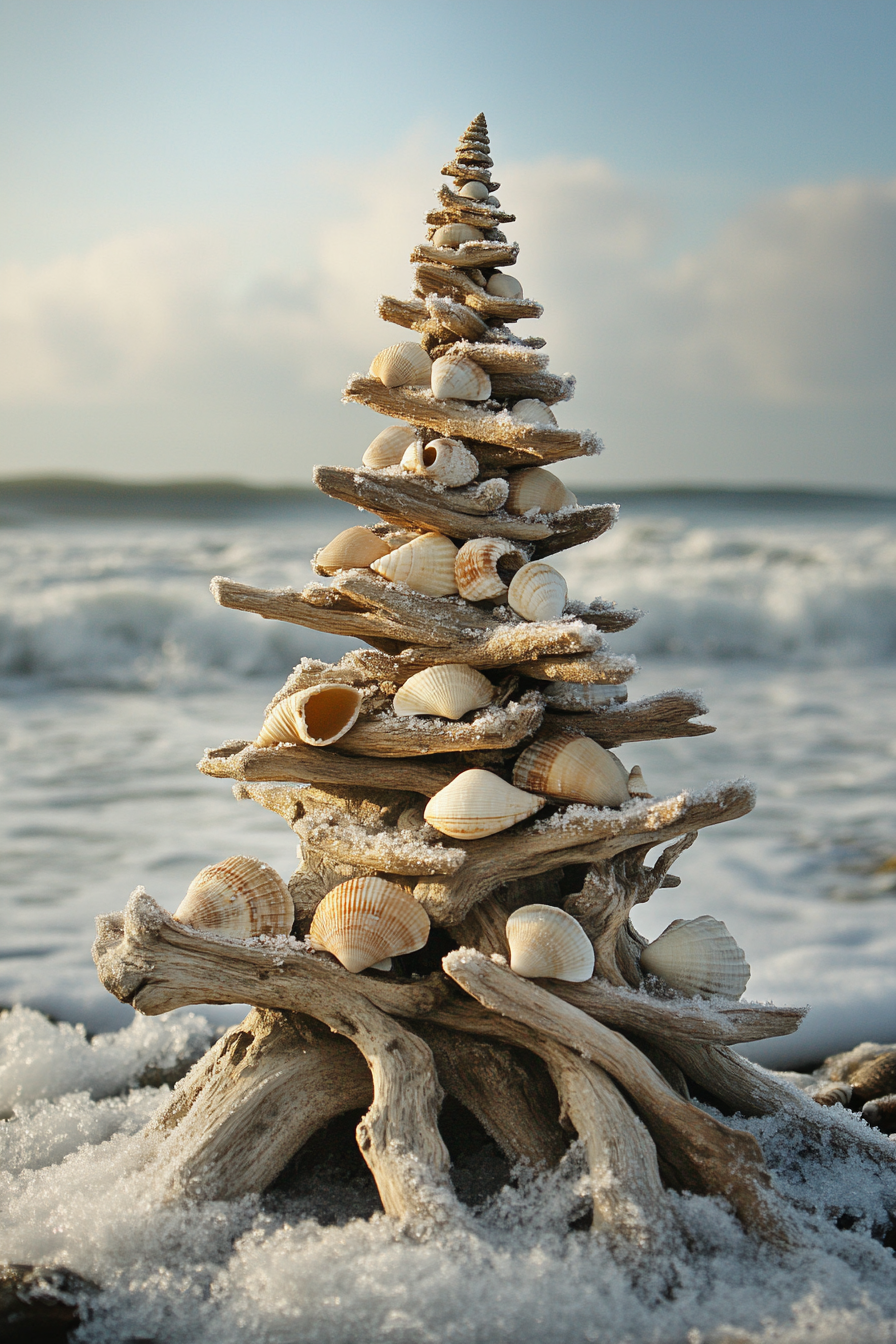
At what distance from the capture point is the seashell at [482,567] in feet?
Answer: 8.43

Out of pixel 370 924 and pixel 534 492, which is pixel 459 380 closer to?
pixel 534 492

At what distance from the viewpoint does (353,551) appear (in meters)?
2.77

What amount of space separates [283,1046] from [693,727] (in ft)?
4.48

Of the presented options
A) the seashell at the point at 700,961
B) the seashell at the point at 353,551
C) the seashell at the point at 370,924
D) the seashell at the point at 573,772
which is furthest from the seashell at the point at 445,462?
the seashell at the point at 700,961

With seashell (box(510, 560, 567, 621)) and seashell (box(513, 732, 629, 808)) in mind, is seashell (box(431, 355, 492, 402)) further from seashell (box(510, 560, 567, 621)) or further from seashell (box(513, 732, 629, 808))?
seashell (box(513, 732, 629, 808))

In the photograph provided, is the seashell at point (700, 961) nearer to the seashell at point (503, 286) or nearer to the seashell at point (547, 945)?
the seashell at point (547, 945)

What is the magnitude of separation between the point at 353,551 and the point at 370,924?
1.05 metres

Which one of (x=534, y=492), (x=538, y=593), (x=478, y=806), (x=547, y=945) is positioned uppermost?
(x=534, y=492)

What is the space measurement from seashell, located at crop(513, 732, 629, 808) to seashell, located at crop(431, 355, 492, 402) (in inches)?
38.2

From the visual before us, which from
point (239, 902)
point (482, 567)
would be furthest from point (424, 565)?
point (239, 902)

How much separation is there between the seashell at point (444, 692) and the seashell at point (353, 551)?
1.40 ft

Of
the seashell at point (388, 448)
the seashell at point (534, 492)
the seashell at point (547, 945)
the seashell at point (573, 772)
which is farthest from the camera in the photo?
the seashell at point (388, 448)

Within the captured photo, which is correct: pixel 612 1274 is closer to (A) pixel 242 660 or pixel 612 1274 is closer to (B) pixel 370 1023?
(B) pixel 370 1023

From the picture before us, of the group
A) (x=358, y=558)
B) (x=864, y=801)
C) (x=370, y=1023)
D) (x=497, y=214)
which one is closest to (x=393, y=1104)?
(x=370, y=1023)
